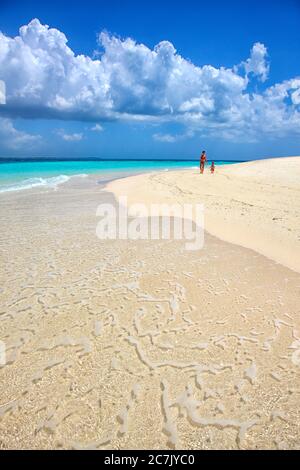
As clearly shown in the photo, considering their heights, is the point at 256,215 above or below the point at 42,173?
below

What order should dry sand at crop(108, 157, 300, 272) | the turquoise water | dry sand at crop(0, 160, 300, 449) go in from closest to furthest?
dry sand at crop(0, 160, 300, 449)
dry sand at crop(108, 157, 300, 272)
the turquoise water

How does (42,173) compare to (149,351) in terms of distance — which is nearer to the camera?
(149,351)

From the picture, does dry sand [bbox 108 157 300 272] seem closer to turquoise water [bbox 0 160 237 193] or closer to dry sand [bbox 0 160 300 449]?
dry sand [bbox 0 160 300 449]

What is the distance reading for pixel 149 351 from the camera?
4059mm

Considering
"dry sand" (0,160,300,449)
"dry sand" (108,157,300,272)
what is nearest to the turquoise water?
"dry sand" (108,157,300,272)

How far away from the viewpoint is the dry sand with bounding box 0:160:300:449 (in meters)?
2.95

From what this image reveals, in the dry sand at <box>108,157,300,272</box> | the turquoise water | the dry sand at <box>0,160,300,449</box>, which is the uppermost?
the turquoise water

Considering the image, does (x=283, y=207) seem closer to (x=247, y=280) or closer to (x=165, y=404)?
(x=247, y=280)

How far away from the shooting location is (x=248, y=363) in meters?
3.82

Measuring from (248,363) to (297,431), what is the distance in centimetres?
97

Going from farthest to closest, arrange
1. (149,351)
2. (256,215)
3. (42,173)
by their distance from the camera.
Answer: (42,173) < (256,215) < (149,351)

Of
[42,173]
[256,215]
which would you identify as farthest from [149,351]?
[42,173]

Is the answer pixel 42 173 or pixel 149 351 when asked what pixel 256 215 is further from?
pixel 42 173
